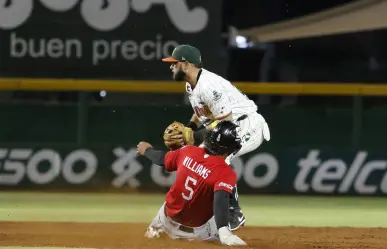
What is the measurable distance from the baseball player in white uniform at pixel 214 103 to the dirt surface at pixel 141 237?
47 centimetres

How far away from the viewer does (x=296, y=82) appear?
10.4 meters

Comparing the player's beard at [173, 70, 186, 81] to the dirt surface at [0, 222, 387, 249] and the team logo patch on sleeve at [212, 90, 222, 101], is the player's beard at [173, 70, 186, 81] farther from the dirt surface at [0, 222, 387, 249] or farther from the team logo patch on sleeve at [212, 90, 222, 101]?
the dirt surface at [0, 222, 387, 249]

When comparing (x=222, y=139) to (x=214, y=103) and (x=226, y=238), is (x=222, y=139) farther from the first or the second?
(x=214, y=103)

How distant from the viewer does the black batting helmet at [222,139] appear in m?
5.46

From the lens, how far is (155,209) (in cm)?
892

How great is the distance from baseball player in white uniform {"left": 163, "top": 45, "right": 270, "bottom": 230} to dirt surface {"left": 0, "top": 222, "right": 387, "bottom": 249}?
0.47 metres

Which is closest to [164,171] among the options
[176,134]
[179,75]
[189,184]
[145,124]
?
[145,124]

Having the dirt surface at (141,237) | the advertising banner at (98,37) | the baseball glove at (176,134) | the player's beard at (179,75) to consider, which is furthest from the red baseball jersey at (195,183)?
the advertising banner at (98,37)

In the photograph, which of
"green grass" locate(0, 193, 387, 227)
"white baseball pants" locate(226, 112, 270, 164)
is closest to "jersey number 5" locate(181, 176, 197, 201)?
"white baseball pants" locate(226, 112, 270, 164)

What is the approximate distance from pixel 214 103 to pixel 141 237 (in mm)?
1163

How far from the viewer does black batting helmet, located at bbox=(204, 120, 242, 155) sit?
546 cm

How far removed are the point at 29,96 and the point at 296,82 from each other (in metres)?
3.42

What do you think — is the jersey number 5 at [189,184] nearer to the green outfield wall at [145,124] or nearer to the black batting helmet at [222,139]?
the black batting helmet at [222,139]

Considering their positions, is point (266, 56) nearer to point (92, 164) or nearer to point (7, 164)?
point (92, 164)
